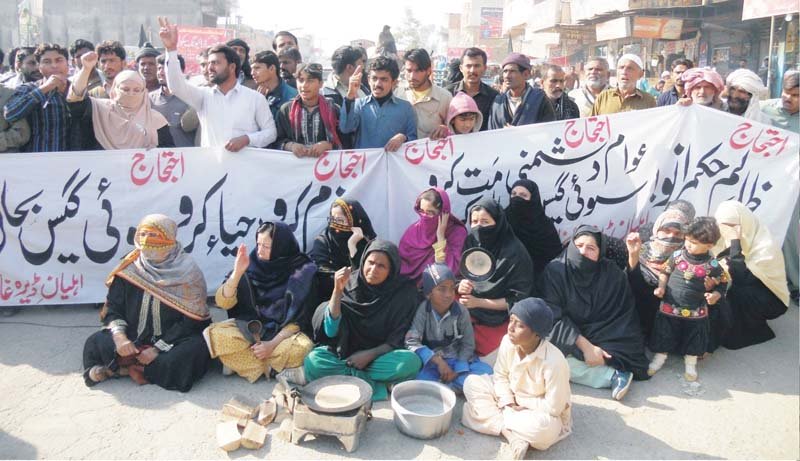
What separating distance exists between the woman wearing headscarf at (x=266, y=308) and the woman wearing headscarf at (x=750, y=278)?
281 cm

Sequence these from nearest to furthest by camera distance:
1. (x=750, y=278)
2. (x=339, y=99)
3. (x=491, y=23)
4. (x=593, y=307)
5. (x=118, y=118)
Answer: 1. (x=593, y=307)
2. (x=750, y=278)
3. (x=118, y=118)
4. (x=339, y=99)
5. (x=491, y=23)

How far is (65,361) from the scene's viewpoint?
12.6 ft

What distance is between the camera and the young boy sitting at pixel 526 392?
2.96 meters

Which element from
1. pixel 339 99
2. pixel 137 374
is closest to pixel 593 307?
pixel 137 374

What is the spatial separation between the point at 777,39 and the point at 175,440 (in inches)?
581

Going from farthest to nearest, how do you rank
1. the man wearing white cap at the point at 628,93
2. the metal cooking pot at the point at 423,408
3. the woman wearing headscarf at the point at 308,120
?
1. the man wearing white cap at the point at 628,93
2. the woman wearing headscarf at the point at 308,120
3. the metal cooking pot at the point at 423,408

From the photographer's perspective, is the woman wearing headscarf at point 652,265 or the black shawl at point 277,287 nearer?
the black shawl at point 277,287

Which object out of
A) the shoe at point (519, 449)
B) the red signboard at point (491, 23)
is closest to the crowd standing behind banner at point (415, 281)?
the shoe at point (519, 449)

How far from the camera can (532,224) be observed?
446cm

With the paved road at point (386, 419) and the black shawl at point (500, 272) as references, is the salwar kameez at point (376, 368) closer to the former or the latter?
the paved road at point (386, 419)

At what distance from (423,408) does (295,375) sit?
2.67 ft

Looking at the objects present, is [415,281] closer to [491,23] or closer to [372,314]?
[372,314]

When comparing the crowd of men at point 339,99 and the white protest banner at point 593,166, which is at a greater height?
the crowd of men at point 339,99

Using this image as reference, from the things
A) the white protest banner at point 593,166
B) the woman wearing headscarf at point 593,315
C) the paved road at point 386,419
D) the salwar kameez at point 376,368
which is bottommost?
the paved road at point 386,419
